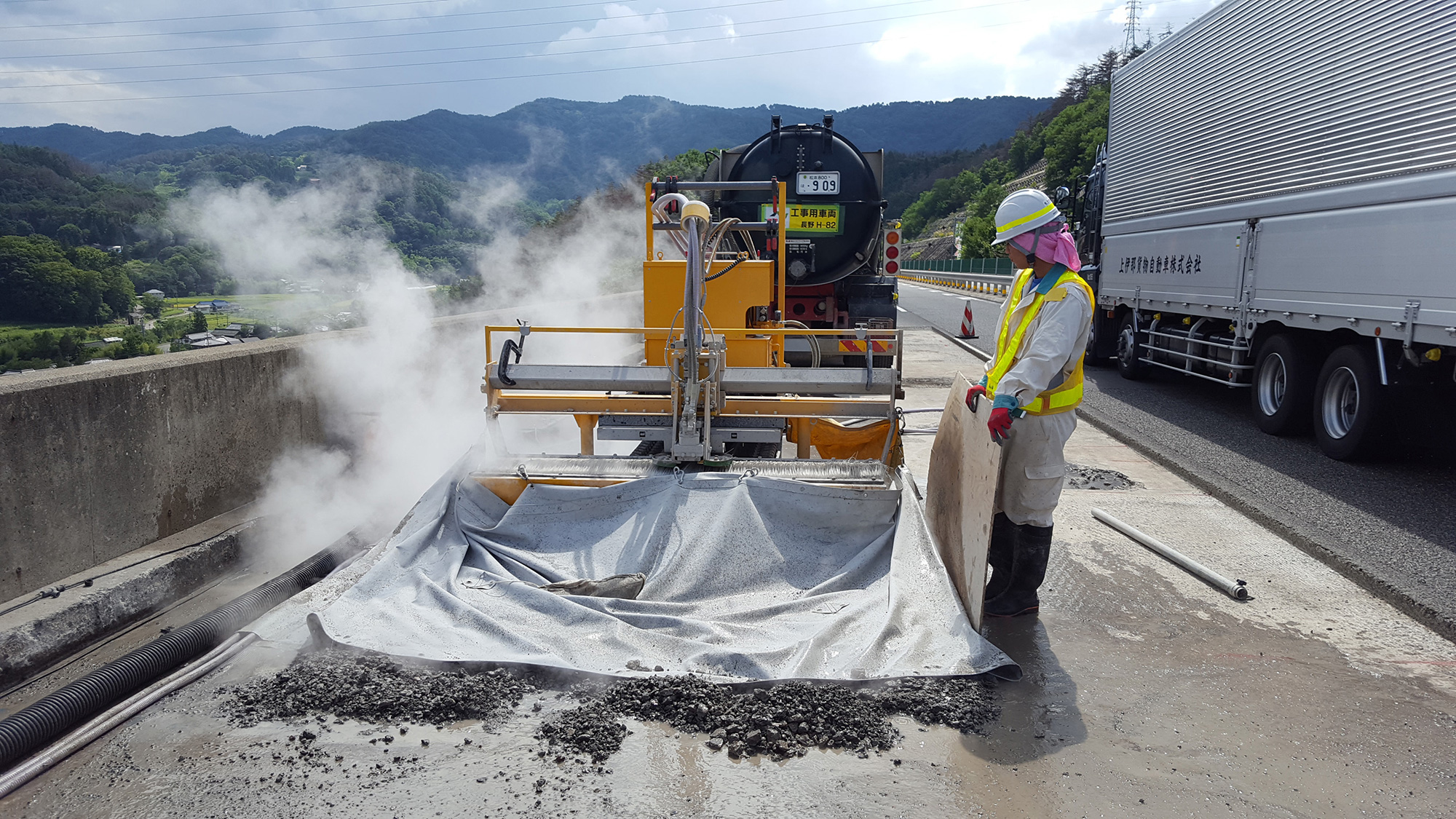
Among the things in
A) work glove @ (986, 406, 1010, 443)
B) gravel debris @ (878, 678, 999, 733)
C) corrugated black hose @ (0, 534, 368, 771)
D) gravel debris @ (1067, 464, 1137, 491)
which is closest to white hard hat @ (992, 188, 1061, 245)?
work glove @ (986, 406, 1010, 443)

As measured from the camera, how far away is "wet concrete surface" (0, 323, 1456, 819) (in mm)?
2543

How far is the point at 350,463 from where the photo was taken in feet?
19.5

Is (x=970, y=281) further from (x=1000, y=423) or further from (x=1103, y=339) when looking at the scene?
(x=1000, y=423)

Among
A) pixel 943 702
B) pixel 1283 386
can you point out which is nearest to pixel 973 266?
pixel 1283 386

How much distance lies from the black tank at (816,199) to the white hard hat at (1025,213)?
5023 millimetres

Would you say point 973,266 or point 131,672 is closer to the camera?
point 131,672

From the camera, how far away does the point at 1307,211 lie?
25.0ft

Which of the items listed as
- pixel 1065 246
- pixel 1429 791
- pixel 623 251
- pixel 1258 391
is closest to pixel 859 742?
pixel 1429 791

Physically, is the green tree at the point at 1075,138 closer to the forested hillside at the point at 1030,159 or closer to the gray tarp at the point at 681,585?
the forested hillside at the point at 1030,159

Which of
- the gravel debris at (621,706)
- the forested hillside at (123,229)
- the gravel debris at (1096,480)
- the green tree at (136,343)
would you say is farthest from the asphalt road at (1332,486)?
the forested hillside at (123,229)

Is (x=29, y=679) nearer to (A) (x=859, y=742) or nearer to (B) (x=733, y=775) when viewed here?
(B) (x=733, y=775)

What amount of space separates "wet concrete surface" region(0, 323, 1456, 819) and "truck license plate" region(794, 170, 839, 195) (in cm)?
608

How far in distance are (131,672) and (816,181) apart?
7.27 m

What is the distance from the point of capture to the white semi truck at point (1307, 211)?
6.25m
